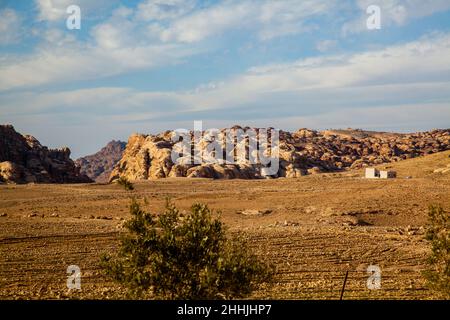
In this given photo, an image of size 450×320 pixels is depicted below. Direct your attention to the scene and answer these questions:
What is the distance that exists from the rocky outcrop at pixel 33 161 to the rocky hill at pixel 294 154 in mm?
10241

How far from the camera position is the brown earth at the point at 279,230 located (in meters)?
23.0

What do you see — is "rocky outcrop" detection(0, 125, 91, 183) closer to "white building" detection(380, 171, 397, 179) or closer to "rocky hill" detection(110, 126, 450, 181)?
"rocky hill" detection(110, 126, 450, 181)

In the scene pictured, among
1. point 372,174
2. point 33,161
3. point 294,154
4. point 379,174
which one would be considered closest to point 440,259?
point 372,174

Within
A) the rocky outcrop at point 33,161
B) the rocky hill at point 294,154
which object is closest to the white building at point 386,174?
the rocky hill at point 294,154

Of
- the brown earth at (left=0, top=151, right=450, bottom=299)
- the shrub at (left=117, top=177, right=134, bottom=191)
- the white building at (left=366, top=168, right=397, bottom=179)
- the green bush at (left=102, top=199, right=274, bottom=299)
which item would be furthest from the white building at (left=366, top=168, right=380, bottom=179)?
the green bush at (left=102, top=199, right=274, bottom=299)

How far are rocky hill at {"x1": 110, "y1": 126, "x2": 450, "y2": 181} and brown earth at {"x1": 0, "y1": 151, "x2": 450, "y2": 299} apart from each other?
2099cm

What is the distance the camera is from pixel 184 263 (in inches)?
555

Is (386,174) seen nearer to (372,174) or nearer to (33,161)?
(372,174)

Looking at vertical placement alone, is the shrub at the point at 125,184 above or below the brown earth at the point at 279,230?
above

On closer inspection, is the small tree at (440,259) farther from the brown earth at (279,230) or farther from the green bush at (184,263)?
the green bush at (184,263)

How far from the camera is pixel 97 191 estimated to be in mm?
63312

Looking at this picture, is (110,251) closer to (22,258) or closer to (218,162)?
(22,258)

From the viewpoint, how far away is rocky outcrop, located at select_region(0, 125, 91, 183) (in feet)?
266
